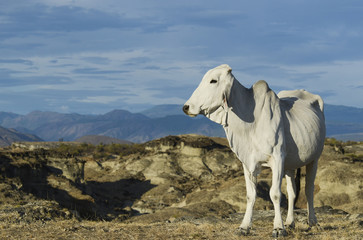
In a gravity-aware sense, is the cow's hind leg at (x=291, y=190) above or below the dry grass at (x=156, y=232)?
above

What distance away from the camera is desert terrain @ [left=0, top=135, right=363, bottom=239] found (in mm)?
12172

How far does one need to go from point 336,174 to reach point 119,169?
3525 centimetres

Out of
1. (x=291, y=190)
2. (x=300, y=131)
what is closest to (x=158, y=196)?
(x=291, y=190)

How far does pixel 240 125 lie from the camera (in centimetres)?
1093

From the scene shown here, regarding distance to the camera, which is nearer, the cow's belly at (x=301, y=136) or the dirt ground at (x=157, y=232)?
the dirt ground at (x=157, y=232)

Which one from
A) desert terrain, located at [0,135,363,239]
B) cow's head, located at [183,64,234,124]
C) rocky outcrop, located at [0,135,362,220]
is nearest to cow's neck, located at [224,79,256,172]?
cow's head, located at [183,64,234,124]

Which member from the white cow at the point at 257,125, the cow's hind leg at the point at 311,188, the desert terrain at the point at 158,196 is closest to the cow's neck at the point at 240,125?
the white cow at the point at 257,125

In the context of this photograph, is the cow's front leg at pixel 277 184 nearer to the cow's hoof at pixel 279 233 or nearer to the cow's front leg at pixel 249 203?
the cow's hoof at pixel 279 233

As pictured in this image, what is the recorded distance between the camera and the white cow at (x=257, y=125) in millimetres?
10492

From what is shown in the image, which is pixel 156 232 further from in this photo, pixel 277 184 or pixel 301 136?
pixel 301 136

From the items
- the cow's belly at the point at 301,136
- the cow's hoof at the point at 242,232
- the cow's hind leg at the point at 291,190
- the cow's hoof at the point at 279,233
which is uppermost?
the cow's belly at the point at 301,136

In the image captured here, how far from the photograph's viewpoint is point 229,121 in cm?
1090

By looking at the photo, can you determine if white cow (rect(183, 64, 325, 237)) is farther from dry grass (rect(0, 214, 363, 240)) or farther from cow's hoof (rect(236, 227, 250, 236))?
dry grass (rect(0, 214, 363, 240))

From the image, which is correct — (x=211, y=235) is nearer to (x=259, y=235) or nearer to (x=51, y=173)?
(x=259, y=235)
